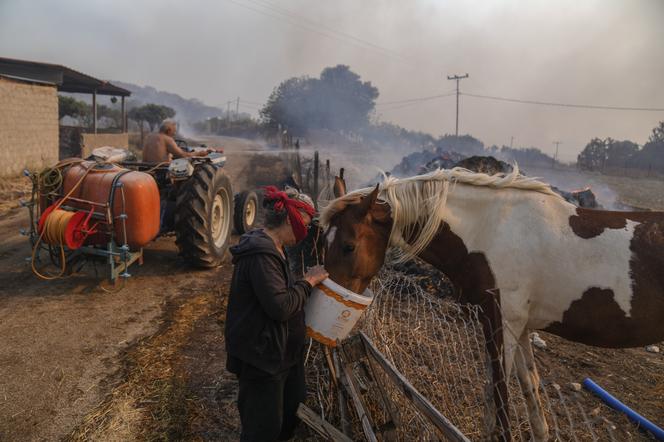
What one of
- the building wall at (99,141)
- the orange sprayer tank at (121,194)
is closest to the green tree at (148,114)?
the building wall at (99,141)

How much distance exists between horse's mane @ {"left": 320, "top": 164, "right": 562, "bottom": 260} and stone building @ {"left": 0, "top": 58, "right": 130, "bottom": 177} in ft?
40.4

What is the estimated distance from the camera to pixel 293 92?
143 ft

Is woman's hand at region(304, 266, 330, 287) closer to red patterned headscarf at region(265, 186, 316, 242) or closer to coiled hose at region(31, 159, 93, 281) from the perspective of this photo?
red patterned headscarf at region(265, 186, 316, 242)

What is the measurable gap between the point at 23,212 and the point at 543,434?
31.4ft

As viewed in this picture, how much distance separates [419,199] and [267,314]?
117 cm

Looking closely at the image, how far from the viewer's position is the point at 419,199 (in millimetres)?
2621

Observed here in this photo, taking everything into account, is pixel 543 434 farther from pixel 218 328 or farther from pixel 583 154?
pixel 583 154

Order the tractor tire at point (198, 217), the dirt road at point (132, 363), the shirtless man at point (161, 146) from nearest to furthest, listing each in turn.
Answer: the dirt road at point (132, 363) → the tractor tire at point (198, 217) → the shirtless man at point (161, 146)

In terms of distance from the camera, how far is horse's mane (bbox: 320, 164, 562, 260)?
101 inches

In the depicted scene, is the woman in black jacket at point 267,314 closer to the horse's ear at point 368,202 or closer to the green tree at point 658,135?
the horse's ear at point 368,202

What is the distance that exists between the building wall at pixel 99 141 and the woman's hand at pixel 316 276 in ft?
46.1

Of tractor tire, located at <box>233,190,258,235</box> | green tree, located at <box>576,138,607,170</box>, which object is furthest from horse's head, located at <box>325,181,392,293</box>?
green tree, located at <box>576,138,607,170</box>

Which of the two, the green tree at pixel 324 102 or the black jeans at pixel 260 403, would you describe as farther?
the green tree at pixel 324 102

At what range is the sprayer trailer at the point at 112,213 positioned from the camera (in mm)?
4529
